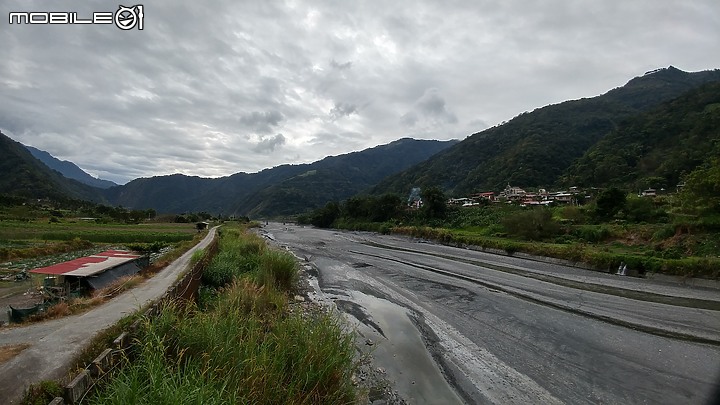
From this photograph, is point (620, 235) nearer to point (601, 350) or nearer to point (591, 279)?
point (591, 279)

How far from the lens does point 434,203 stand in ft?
212

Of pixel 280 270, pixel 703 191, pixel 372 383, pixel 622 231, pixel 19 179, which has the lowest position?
pixel 372 383

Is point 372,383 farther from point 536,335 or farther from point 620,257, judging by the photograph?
point 620,257

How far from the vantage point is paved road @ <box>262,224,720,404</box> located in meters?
9.07

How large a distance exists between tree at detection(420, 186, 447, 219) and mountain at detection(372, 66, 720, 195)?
36.6m

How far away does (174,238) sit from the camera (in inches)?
1845

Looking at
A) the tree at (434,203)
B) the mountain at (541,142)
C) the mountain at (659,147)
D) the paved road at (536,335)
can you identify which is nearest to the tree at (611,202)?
the paved road at (536,335)

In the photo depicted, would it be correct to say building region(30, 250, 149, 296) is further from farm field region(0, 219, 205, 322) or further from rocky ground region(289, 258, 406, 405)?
rocky ground region(289, 258, 406, 405)

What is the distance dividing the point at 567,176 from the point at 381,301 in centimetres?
7964

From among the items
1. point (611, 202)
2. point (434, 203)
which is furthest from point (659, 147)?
point (611, 202)

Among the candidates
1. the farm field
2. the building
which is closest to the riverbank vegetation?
the building

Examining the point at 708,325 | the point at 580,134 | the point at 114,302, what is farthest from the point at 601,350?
the point at 580,134

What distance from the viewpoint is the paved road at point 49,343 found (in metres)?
5.93

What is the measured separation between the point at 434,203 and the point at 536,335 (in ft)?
171
